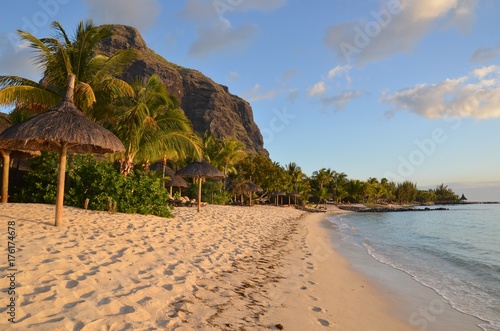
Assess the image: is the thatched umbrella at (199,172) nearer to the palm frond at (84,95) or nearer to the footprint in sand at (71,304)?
the palm frond at (84,95)

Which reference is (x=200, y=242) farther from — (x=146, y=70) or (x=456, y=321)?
(x=146, y=70)

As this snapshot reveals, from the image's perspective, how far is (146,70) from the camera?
8538 cm

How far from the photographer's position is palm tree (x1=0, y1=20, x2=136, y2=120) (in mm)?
10656

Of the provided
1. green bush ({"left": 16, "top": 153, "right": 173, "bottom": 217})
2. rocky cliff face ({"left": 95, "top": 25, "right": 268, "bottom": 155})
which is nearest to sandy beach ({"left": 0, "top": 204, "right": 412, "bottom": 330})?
green bush ({"left": 16, "top": 153, "right": 173, "bottom": 217})

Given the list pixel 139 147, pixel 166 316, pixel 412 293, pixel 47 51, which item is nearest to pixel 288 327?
pixel 166 316

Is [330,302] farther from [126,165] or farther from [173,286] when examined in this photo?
[126,165]

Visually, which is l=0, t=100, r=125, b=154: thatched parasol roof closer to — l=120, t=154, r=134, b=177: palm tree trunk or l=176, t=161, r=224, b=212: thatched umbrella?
l=120, t=154, r=134, b=177: palm tree trunk

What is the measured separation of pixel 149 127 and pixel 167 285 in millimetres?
9662

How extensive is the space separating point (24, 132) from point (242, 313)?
6.03 metres

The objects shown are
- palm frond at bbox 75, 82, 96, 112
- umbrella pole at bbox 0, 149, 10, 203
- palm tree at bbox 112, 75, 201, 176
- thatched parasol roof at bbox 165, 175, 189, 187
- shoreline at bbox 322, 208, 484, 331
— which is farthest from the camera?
thatched parasol roof at bbox 165, 175, 189, 187

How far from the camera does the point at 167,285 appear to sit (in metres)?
4.33

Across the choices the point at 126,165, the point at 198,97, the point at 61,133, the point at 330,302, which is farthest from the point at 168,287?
the point at 198,97

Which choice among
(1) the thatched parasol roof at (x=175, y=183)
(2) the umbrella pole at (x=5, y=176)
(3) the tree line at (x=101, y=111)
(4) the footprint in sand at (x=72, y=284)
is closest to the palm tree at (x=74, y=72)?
(3) the tree line at (x=101, y=111)

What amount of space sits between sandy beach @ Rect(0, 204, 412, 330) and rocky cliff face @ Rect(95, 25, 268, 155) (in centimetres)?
7890
